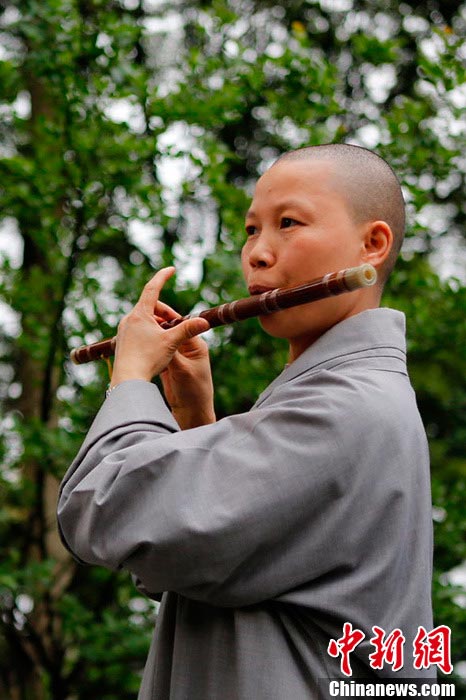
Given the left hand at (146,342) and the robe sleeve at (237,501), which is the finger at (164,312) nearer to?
the left hand at (146,342)

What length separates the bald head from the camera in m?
2.17

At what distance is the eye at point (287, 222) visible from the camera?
2096 millimetres

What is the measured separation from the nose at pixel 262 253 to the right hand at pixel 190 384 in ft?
1.17

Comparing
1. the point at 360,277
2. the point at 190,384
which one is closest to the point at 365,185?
the point at 360,277

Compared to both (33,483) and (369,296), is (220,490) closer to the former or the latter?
(369,296)

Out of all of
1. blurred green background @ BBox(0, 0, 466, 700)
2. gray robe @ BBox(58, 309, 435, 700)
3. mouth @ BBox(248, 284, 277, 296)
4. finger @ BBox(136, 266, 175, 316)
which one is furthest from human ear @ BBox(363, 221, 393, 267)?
blurred green background @ BBox(0, 0, 466, 700)

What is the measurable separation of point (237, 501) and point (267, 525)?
0.24 ft

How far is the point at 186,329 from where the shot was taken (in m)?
2.07

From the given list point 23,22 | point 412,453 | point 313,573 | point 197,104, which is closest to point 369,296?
point 412,453

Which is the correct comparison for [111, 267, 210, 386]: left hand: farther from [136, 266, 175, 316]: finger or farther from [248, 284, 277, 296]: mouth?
[248, 284, 277, 296]: mouth

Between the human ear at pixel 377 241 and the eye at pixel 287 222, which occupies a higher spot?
the eye at pixel 287 222

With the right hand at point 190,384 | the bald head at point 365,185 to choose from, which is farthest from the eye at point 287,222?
the right hand at point 190,384

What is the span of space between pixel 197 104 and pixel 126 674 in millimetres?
3115

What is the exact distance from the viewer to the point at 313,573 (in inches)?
69.5
